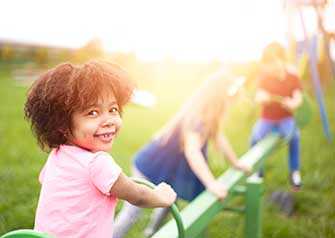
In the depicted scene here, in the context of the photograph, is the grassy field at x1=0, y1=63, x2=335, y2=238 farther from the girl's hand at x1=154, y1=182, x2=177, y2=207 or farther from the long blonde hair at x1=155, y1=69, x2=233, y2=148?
the girl's hand at x1=154, y1=182, x2=177, y2=207

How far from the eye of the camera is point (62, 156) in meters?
1.49

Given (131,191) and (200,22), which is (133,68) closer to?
(200,22)

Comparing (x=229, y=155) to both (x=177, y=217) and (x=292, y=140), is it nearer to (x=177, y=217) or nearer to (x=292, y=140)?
(x=177, y=217)

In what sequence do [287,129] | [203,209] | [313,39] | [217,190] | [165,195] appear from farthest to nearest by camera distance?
Result: [313,39] < [287,129] < [217,190] < [203,209] < [165,195]

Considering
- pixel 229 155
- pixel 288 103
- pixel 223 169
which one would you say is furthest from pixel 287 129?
pixel 229 155

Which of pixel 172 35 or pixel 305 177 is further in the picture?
pixel 172 35

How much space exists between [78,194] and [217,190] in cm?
109

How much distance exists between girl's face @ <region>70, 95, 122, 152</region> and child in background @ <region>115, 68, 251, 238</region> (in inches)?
45.7

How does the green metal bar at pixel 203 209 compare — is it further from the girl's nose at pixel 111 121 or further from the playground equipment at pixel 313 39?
the playground equipment at pixel 313 39

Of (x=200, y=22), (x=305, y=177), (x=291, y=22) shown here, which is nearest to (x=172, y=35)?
(x=200, y=22)

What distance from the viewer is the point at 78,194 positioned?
57.2 inches

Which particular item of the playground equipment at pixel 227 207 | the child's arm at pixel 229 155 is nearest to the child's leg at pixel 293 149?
the playground equipment at pixel 227 207

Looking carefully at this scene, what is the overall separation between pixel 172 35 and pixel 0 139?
496cm

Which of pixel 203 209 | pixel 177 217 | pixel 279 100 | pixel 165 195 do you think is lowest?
pixel 279 100
